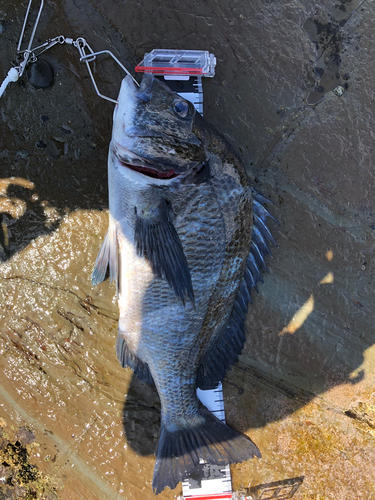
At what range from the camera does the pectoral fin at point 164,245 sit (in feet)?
6.39

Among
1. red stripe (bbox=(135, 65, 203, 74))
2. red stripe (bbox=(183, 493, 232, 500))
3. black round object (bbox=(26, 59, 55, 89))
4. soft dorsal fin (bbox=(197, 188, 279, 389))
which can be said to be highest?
red stripe (bbox=(135, 65, 203, 74))

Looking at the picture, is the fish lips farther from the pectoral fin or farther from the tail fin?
the tail fin

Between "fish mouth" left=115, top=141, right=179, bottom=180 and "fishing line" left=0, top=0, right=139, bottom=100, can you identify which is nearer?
"fish mouth" left=115, top=141, right=179, bottom=180

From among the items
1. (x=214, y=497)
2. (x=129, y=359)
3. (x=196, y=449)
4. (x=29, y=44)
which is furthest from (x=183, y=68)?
(x=214, y=497)

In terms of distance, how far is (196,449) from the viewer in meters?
2.38

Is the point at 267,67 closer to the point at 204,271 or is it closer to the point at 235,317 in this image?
the point at 204,271

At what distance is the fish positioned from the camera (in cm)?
194

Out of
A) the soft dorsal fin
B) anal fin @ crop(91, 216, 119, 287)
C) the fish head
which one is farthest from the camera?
the soft dorsal fin

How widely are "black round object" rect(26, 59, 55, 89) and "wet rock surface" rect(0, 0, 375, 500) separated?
47 mm

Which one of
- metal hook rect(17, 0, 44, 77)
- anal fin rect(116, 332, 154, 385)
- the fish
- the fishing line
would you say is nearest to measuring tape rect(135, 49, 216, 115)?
the fishing line

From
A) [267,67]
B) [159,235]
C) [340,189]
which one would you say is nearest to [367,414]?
[340,189]

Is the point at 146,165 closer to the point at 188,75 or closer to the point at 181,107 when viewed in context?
the point at 181,107

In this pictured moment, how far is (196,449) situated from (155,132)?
90.0 inches

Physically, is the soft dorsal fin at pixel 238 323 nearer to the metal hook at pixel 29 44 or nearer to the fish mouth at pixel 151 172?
the fish mouth at pixel 151 172
